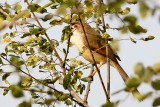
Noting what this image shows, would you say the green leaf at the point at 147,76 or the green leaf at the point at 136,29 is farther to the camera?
the green leaf at the point at 136,29

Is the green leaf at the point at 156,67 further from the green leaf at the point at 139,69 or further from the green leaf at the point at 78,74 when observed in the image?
the green leaf at the point at 78,74

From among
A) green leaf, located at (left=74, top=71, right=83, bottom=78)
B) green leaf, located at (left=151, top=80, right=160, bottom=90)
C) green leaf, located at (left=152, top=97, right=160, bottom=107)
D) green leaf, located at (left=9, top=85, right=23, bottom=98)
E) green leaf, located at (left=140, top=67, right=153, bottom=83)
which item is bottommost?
green leaf, located at (left=74, top=71, right=83, bottom=78)

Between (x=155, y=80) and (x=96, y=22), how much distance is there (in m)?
2.63

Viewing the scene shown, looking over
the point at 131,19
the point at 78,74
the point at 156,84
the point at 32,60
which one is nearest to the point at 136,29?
the point at 131,19

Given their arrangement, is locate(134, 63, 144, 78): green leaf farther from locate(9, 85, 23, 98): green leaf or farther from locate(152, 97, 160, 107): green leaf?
locate(9, 85, 23, 98): green leaf

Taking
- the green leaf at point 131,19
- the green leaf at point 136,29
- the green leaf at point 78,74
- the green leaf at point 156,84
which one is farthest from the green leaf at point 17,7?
the green leaf at point 156,84

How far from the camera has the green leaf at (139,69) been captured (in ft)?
3.22

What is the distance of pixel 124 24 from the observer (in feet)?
3.73

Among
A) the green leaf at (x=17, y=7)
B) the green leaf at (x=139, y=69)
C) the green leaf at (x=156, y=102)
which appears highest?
the green leaf at (x=139, y=69)

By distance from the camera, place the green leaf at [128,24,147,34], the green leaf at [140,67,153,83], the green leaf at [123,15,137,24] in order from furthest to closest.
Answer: the green leaf at [128,24,147,34], the green leaf at [123,15,137,24], the green leaf at [140,67,153,83]

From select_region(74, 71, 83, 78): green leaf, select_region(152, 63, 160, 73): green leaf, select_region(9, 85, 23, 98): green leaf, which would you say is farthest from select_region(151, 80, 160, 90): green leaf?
select_region(74, 71, 83, 78): green leaf

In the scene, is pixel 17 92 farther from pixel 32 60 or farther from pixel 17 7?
pixel 32 60

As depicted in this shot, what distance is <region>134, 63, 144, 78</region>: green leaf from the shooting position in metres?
0.98

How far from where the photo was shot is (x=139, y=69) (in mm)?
985
